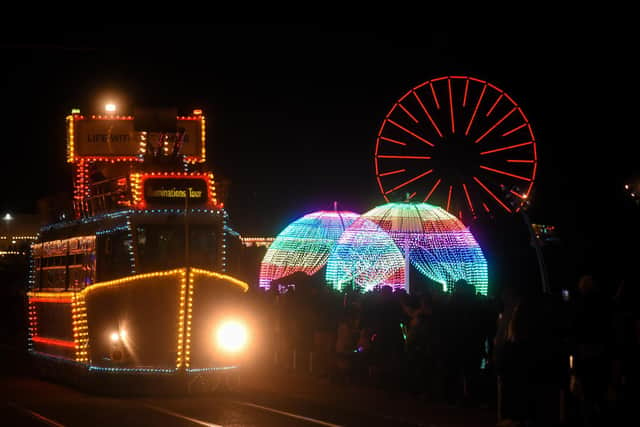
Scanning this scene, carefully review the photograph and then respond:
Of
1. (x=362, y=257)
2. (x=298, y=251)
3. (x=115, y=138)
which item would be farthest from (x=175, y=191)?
(x=298, y=251)

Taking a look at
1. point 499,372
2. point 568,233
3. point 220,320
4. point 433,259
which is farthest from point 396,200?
point 499,372

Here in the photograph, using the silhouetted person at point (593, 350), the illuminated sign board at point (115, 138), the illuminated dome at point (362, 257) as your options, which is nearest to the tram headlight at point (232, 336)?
the illuminated sign board at point (115, 138)

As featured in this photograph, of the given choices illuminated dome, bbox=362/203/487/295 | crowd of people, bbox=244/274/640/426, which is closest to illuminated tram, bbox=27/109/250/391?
crowd of people, bbox=244/274/640/426

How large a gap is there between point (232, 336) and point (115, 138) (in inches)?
333

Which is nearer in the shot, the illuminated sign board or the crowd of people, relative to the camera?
the crowd of people

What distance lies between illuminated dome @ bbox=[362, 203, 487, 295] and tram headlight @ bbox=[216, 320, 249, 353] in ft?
48.1

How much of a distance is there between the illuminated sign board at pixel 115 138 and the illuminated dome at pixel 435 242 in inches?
386

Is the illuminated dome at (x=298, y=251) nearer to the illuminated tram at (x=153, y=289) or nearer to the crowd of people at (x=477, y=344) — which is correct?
the crowd of people at (x=477, y=344)

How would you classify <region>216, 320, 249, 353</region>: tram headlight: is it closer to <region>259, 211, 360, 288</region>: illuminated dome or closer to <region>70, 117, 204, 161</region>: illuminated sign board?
<region>70, 117, 204, 161</region>: illuminated sign board

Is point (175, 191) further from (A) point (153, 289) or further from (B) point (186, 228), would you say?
(A) point (153, 289)

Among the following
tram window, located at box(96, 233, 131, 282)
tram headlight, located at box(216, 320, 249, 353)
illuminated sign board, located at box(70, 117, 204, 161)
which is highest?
illuminated sign board, located at box(70, 117, 204, 161)

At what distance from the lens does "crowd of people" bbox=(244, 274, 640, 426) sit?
1338 cm

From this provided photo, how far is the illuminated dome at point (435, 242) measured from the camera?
3266cm

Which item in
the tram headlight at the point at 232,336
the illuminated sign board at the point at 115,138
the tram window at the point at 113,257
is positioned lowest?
the tram headlight at the point at 232,336
